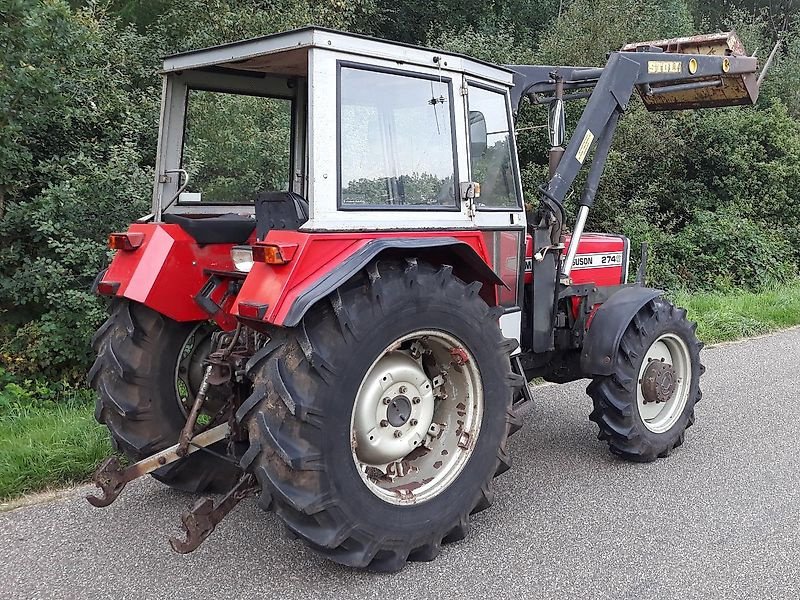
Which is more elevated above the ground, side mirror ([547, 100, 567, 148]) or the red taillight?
side mirror ([547, 100, 567, 148])

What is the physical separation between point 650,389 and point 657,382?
6 cm

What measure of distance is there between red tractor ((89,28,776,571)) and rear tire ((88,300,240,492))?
0.4 inches

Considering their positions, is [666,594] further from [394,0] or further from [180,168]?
[394,0]

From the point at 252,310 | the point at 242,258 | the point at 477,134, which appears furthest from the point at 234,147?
the point at 252,310

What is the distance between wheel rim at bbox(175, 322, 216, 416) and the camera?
3980mm

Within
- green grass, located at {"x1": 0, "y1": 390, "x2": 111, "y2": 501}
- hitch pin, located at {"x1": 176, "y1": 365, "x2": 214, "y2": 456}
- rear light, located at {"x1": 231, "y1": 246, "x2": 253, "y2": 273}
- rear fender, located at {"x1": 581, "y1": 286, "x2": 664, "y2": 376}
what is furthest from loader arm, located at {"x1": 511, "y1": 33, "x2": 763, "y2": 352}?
green grass, located at {"x1": 0, "y1": 390, "x2": 111, "y2": 501}

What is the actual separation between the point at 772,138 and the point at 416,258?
11.6m

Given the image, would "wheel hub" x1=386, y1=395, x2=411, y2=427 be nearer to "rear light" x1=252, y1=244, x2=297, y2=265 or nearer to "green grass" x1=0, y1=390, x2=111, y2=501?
"rear light" x1=252, y1=244, x2=297, y2=265

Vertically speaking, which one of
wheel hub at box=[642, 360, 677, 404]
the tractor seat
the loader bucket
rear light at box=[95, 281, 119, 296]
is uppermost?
the loader bucket

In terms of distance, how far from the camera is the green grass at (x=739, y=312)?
8.35 metres

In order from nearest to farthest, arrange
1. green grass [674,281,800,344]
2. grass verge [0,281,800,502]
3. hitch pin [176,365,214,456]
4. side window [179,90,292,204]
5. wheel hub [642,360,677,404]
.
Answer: hitch pin [176,365,214,456], grass verge [0,281,800,502], side window [179,90,292,204], wheel hub [642,360,677,404], green grass [674,281,800,344]

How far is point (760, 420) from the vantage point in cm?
529

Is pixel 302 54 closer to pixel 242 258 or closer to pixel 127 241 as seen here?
pixel 242 258

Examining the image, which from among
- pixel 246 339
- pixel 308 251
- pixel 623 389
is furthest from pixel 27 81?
pixel 623 389
